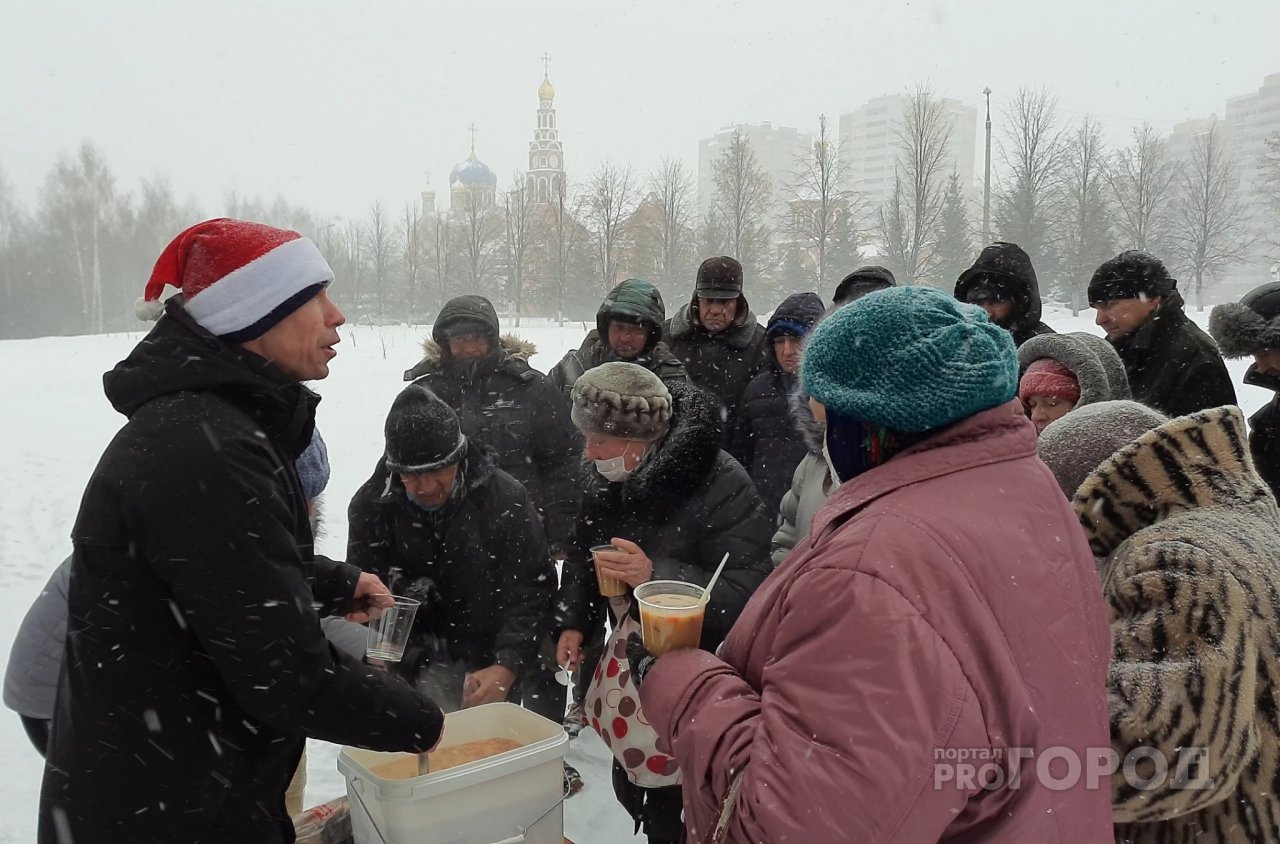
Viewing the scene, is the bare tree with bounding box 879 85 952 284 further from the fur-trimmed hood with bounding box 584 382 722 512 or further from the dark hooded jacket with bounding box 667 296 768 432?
the fur-trimmed hood with bounding box 584 382 722 512

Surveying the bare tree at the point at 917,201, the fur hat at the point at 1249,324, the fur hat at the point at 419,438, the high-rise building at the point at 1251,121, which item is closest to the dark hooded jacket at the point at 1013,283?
the fur hat at the point at 1249,324

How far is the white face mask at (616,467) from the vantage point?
300 cm

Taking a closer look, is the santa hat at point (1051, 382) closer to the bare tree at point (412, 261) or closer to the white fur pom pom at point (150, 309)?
the white fur pom pom at point (150, 309)

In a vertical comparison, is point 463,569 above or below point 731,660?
below

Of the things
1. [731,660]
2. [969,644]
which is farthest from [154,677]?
[969,644]

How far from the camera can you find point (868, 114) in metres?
88.7

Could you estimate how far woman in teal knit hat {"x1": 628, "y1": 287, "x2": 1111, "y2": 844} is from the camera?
114 centimetres

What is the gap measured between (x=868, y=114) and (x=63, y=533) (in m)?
92.5

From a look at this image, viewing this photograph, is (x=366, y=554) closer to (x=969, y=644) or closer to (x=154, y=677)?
(x=154, y=677)

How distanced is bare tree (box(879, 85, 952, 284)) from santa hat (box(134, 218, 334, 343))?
30.8m

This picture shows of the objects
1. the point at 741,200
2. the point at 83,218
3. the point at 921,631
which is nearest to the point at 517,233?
the point at 741,200

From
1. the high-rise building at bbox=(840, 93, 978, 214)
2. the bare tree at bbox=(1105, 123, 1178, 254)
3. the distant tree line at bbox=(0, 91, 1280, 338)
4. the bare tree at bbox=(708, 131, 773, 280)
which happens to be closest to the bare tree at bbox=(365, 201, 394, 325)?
the distant tree line at bbox=(0, 91, 1280, 338)

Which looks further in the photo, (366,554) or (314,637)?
(366,554)

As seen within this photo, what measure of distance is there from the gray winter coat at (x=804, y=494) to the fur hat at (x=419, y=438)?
1.36m
